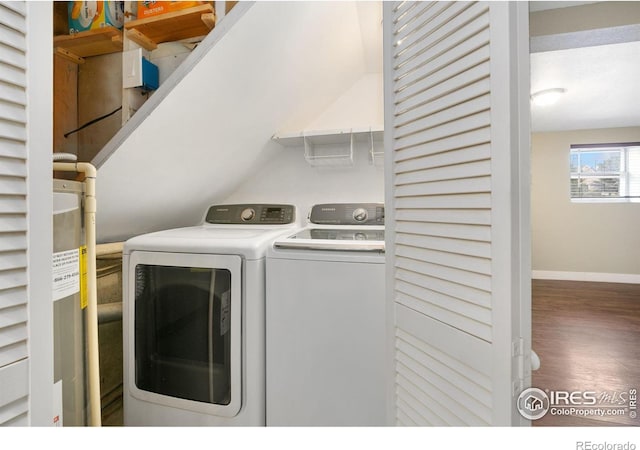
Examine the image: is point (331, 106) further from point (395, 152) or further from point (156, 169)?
point (395, 152)

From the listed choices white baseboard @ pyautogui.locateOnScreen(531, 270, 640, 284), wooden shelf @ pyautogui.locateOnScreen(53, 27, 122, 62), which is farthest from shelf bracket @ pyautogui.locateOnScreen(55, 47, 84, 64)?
white baseboard @ pyautogui.locateOnScreen(531, 270, 640, 284)

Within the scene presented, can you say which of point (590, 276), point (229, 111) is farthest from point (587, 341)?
point (229, 111)

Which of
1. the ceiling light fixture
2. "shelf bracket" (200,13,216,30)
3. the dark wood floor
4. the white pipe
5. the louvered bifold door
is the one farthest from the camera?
the ceiling light fixture

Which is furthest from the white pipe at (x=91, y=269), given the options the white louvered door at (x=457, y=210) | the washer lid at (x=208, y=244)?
the white louvered door at (x=457, y=210)

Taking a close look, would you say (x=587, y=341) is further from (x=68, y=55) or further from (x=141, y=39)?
(x=68, y=55)

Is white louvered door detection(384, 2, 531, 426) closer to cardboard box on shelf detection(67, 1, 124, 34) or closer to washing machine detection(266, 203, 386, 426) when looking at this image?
washing machine detection(266, 203, 386, 426)

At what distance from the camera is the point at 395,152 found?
37.1 inches

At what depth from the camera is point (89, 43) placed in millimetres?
1622

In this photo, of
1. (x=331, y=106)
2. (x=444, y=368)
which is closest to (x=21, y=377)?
(x=444, y=368)

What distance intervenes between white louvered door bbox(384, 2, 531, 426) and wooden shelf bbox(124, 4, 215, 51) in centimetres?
87

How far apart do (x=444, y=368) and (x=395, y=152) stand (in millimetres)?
593

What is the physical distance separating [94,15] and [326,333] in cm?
190

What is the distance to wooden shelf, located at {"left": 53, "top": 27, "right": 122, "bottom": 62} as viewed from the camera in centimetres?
155

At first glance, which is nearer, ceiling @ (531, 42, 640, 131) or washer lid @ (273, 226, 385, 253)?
washer lid @ (273, 226, 385, 253)
